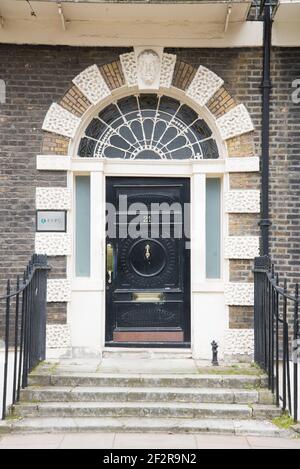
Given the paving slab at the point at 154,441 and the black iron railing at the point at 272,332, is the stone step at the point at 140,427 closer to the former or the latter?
the paving slab at the point at 154,441

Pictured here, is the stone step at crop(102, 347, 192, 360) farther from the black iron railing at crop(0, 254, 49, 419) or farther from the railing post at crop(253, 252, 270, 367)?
the railing post at crop(253, 252, 270, 367)

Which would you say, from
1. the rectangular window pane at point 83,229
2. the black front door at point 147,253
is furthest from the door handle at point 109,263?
the rectangular window pane at point 83,229

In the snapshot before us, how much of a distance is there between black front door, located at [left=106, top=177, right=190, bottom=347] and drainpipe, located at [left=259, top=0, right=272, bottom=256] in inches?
39.3

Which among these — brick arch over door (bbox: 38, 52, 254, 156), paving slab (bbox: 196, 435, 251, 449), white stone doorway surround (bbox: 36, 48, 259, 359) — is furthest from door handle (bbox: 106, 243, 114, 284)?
paving slab (bbox: 196, 435, 251, 449)

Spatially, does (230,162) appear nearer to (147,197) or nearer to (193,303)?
(147,197)

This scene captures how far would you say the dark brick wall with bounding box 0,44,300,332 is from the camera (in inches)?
292

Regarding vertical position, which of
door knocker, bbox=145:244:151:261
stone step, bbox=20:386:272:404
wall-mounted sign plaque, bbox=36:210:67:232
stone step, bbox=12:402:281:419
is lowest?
stone step, bbox=12:402:281:419

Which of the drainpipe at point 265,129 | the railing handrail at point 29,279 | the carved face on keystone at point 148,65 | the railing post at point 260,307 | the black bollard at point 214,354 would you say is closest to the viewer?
the railing handrail at point 29,279

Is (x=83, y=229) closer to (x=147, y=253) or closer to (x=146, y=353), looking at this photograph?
(x=147, y=253)

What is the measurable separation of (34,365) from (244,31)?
4.86 metres

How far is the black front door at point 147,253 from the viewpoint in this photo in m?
7.68

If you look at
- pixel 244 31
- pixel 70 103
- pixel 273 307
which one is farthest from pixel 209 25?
pixel 273 307

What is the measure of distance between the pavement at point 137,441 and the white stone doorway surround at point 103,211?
85.5 inches

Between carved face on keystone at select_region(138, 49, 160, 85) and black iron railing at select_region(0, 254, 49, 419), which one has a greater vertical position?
carved face on keystone at select_region(138, 49, 160, 85)
